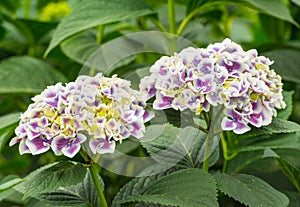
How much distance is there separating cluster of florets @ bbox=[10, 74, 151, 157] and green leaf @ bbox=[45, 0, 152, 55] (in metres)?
0.35

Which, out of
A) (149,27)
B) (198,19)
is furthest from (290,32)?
(149,27)

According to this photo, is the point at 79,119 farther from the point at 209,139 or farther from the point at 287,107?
the point at 287,107

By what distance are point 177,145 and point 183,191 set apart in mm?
143

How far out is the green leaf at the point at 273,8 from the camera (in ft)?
3.84

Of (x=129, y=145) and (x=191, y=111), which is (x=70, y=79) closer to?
(x=129, y=145)

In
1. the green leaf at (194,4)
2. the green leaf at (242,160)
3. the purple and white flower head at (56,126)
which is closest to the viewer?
the purple and white flower head at (56,126)

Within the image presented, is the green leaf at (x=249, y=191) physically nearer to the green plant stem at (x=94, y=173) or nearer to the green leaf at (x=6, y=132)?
the green plant stem at (x=94, y=173)

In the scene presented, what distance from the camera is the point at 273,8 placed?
1204 mm

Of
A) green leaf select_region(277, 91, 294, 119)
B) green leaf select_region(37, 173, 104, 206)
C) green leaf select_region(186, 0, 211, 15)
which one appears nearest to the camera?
green leaf select_region(37, 173, 104, 206)

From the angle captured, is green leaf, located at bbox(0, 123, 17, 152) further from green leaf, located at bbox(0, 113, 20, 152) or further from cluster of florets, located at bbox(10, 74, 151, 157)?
cluster of florets, located at bbox(10, 74, 151, 157)

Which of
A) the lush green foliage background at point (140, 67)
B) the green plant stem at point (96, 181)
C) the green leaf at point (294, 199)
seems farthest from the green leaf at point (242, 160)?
the green plant stem at point (96, 181)

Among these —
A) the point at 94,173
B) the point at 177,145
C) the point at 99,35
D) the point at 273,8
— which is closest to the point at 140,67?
the point at 99,35

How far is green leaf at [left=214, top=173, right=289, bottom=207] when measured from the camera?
0.80 meters

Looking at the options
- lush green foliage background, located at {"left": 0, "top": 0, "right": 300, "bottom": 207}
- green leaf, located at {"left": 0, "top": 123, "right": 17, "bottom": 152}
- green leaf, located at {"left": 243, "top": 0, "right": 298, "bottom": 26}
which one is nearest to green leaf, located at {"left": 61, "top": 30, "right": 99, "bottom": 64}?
lush green foliage background, located at {"left": 0, "top": 0, "right": 300, "bottom": 207}
